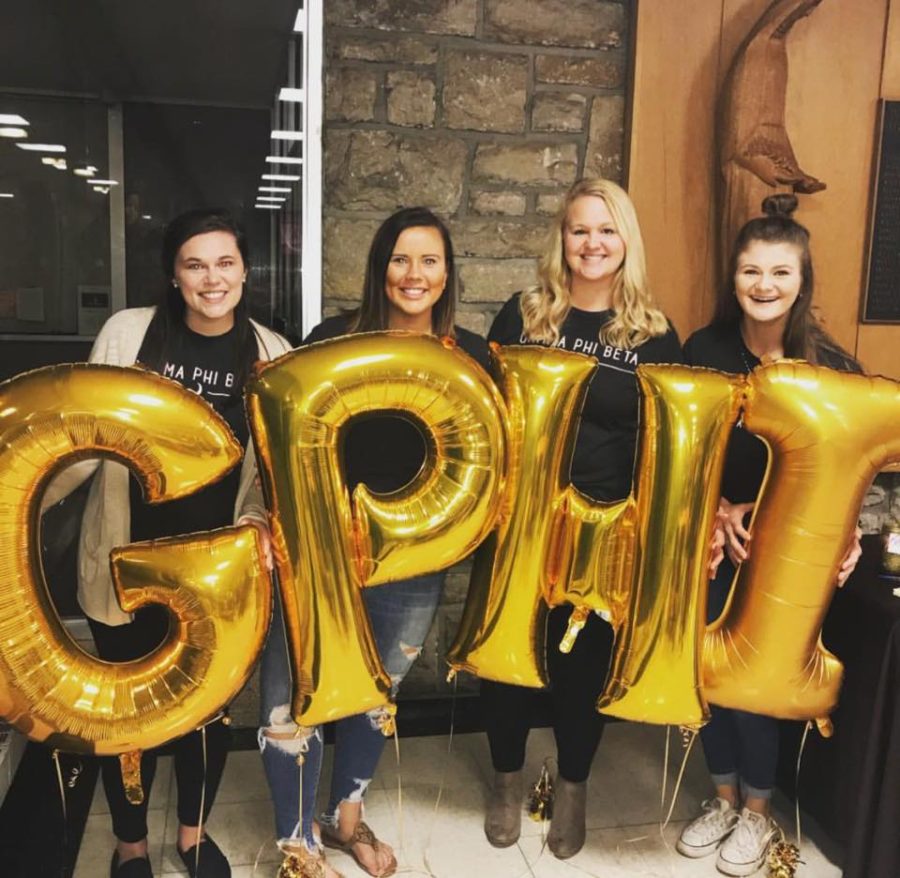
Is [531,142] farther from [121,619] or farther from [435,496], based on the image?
[121,619]

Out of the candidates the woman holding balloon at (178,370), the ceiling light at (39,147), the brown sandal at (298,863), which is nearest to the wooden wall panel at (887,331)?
the woman holding balloon at (178,370)

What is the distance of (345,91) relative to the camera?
7.81ft

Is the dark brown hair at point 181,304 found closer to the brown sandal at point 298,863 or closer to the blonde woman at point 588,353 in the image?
the blonde woman at point 588,353

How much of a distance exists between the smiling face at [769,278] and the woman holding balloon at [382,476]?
53 cm

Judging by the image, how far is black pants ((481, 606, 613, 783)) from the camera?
72.5 inches

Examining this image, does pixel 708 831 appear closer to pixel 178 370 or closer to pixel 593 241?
pixel 593 241

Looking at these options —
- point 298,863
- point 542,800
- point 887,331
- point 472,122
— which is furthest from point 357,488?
point 887,331

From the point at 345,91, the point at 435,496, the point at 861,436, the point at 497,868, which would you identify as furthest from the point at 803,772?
the point at 345,91

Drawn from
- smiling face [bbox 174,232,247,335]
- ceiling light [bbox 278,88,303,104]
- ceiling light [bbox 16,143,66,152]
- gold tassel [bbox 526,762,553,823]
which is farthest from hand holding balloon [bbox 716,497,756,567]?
ceiling light [bbox 16,143,66,152]

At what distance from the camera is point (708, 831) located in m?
1.97

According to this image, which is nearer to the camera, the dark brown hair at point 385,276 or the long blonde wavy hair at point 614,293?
the dark brown hair at point 385,276

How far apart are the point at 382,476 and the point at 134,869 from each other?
3.01 ft

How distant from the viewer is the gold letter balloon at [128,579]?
1.21 meters

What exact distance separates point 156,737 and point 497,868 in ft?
3.03
